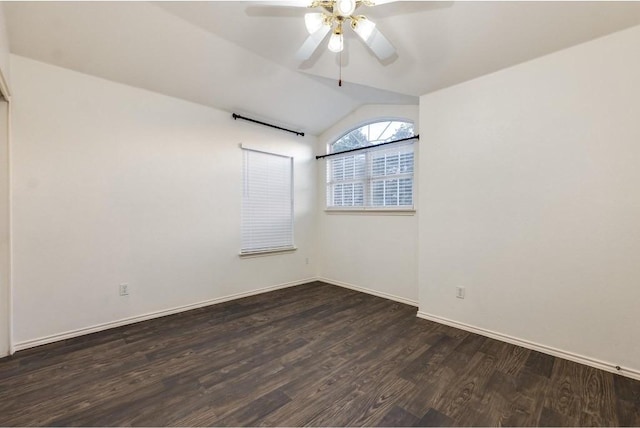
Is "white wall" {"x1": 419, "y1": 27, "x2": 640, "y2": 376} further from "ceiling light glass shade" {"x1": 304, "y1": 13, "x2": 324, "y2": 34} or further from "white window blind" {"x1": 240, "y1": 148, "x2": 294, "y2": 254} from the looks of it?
"white window blind" {"x1": 240, "y1": 148, "x2": 294, "y2": 254}

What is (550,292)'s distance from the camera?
7.75ft

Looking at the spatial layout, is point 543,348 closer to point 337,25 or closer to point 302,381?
point 302,381

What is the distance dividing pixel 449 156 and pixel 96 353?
380 centimetres

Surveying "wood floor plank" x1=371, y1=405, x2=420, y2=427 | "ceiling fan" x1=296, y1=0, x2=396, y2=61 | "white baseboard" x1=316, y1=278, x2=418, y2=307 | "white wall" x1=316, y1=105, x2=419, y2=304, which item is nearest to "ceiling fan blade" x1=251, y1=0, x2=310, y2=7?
"ceiling fan" x1=296, y1=0, x2=396, y2=61

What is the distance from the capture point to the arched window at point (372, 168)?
12.2ft

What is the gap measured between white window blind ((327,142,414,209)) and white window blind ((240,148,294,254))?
768 mm

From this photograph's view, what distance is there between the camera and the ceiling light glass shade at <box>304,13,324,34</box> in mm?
1778

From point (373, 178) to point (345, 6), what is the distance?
264 cm

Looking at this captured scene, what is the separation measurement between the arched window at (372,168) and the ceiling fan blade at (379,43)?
5.71ft

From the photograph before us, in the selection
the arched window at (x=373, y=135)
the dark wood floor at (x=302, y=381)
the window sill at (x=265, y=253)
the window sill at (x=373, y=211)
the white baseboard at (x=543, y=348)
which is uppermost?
the arched window at (x=373, y=135)

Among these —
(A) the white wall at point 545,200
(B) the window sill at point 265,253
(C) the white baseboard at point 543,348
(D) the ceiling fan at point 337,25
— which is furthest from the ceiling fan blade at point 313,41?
(C) the white baseboard at point 543,348

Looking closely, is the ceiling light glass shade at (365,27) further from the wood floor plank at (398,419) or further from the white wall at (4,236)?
the white wall at (4,236)

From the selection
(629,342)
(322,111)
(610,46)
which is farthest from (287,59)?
(629,342)

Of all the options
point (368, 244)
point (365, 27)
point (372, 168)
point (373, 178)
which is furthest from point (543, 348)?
point (365, 27)
